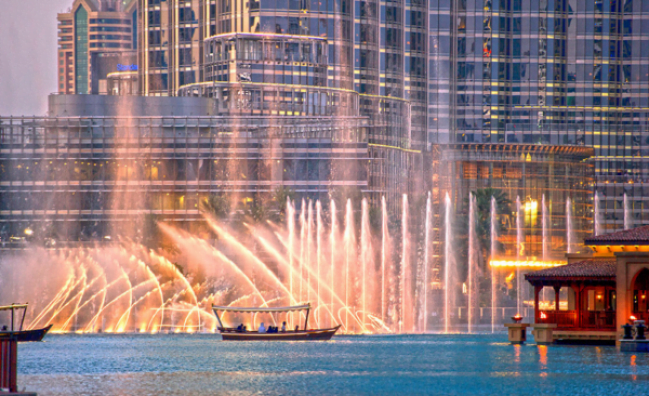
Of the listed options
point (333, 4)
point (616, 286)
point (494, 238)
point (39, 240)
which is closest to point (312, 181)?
point (494, 238)

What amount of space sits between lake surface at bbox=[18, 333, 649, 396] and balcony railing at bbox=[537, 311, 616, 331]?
1.36 m

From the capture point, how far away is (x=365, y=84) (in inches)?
7795

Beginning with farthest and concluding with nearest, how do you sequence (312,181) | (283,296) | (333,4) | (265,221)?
(333,4) → (312,181) → (265,221) → (283,296)

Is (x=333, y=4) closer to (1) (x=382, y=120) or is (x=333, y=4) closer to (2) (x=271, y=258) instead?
(1) (x=382, y=120)

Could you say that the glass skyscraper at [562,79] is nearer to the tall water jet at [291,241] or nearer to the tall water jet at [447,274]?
the tall water jet at [447,274]

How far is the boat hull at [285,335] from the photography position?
84.6m

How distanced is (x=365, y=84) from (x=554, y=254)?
51.4 metres

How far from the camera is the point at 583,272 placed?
75.1 meters

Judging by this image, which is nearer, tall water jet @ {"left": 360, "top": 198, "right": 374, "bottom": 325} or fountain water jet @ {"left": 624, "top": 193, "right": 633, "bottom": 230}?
tall water jet @ {"left": 360, "top": 198, "right": 374, "bottom": 325}

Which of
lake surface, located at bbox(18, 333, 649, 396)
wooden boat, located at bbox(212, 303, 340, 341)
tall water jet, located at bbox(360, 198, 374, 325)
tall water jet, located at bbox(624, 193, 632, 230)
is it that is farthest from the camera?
tall water jet, located at bbox(624, 193, 632, 230)

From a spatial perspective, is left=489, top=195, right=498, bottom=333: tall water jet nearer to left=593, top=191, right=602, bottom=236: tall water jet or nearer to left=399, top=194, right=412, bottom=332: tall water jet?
left=399, top=194, right=412, bottom=332: tall water jet

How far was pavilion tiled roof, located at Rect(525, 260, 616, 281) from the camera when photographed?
74500 millimetres

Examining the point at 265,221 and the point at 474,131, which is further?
the point at 474,131

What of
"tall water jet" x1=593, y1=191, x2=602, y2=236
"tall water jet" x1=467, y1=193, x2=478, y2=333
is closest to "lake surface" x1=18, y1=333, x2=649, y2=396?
"tall water jet" x1=467, y1=193, x2=478, y2=333
